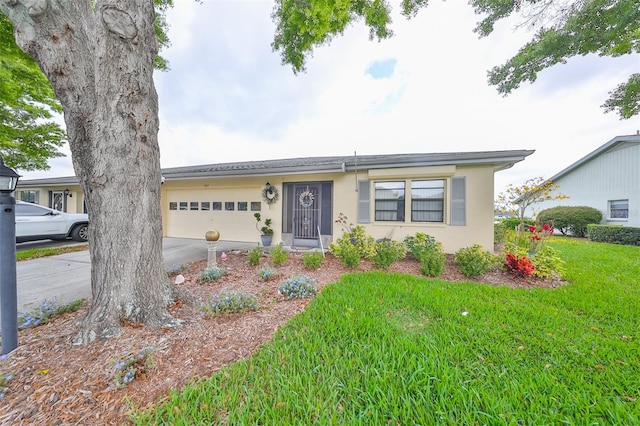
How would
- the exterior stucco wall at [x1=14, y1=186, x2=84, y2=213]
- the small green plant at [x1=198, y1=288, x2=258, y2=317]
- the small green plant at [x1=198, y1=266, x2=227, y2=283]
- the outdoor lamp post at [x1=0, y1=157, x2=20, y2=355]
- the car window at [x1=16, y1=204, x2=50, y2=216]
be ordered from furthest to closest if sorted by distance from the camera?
1. the exterior stucco wall at [x1=14, y1=186, x2=84, y2=213]
2. the car window at [x1=16, y1=204, x2=50, y2=216]
3. the small green plant at [x1=198, y1=266, x2=227, y2=283]
4. the small green plant at [x1=198, y1=288, x2=258, y2=317]
5. the outdoor lamp post at [x1=0, y1=157, x2=20, y2=355]

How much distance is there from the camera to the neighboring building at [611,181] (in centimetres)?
969

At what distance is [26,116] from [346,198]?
14.6 metres

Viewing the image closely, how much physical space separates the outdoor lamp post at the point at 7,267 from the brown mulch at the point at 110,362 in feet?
0.50

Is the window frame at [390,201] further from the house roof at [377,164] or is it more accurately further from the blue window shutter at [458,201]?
A: the blue window shutter at [458,201]

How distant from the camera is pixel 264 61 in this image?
288 inches

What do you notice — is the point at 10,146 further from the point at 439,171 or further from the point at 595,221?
the point at 595,221

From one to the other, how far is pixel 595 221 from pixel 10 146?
27277 millimetres

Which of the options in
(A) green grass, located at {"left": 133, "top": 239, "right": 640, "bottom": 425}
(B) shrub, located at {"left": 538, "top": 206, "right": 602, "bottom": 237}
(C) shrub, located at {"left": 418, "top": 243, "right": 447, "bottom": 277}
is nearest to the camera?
(A) green grass, located at {"left": 133, "top": 239, "right": 640, "bottom": 425}

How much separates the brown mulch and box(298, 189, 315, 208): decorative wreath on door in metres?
4.48

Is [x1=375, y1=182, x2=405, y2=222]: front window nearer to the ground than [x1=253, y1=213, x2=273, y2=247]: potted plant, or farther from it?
farther from it

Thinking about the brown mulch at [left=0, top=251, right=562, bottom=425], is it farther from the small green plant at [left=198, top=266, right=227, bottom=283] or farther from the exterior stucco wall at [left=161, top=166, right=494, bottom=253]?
the exterior stucco wall at [left=161, top=166, right=494, bottom=253]

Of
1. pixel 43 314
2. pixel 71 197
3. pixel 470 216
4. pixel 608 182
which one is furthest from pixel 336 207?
pixel 608 182

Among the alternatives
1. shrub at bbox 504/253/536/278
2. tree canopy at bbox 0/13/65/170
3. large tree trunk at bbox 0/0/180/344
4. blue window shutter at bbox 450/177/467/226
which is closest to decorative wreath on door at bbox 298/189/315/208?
blue window shutter at bbox 450/177/467/226

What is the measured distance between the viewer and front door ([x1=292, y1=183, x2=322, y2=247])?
7.36m
